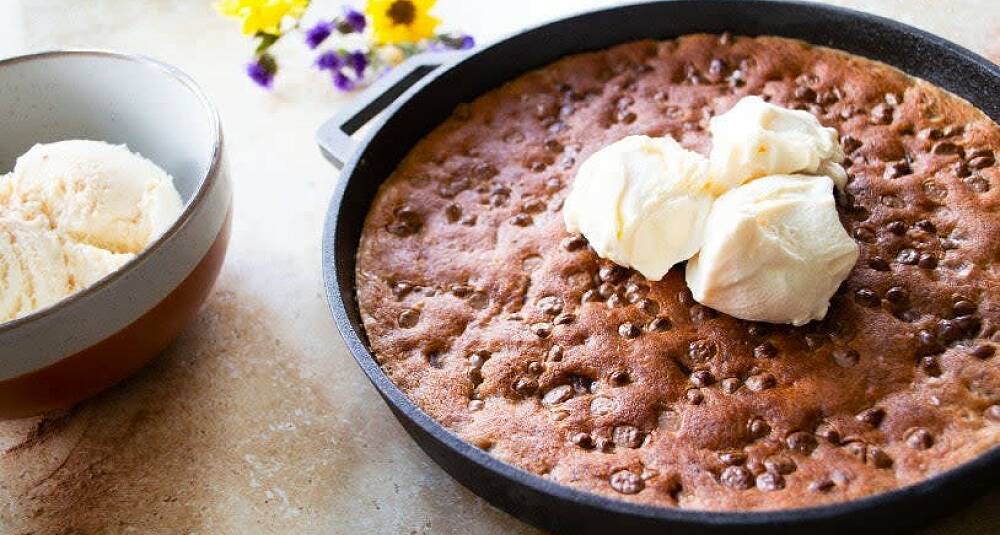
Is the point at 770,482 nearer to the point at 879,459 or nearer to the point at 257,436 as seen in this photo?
the point at 879,459

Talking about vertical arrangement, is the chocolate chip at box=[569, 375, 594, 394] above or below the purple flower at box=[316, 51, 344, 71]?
above

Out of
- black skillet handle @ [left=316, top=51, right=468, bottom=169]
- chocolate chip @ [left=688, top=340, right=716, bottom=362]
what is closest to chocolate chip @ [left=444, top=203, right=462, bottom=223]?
black skillet handle @ [left=316, top=51, right=468, bottom=169]

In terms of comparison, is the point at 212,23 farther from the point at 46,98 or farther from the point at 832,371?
the point at 832,371

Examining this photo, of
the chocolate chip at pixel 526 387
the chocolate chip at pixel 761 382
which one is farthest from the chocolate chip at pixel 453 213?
the chocolate chip at pixel 761 382

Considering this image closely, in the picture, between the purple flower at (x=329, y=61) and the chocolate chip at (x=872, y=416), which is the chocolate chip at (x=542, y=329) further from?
the purple flower at (x=329, y=61)

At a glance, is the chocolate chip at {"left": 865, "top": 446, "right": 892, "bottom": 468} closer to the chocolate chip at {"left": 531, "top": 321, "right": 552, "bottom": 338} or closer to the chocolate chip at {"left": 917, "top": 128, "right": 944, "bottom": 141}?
the chocolate chip at {"left": 531, "top": 321, "right": 552, "bottom": 338}

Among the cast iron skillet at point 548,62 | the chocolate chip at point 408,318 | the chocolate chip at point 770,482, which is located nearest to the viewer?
the cast iron skillet at point 548,62

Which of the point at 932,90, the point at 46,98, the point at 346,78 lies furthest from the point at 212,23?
the point at 932,90
